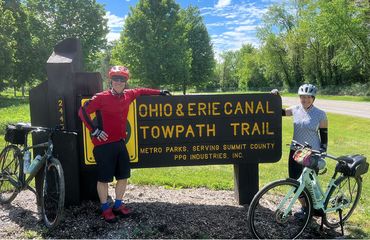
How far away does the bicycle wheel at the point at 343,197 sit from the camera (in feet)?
15.7

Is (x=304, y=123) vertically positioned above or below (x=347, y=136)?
above

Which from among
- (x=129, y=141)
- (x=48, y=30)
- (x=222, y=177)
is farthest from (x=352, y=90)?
(x=129, y=141)

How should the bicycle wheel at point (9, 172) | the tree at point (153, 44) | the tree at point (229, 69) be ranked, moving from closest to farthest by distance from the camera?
the bicycle wheel at point (9, 172) → the tree at point (153, 44) → the tree at point (229, 69)

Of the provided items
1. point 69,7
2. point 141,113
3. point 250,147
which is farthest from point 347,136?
point 69,7

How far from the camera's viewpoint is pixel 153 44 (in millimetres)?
35438

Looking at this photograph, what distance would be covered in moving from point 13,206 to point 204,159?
2783 mm

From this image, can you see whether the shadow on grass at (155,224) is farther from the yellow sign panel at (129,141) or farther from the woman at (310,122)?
the woman at (310,122)

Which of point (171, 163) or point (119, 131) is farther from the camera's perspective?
point (171, 163)

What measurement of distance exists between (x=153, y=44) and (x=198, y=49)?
2549 cm

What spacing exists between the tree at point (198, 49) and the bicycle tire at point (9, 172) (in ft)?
165

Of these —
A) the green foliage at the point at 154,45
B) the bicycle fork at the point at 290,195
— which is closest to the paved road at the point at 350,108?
the green foliage at the point at 154,45

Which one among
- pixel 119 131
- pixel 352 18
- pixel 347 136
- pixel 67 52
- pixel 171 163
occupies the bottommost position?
pixel 347 136

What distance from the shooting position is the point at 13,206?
5.55 m

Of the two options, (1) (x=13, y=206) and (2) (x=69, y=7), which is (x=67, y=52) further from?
(2) (x=69, y=7)
